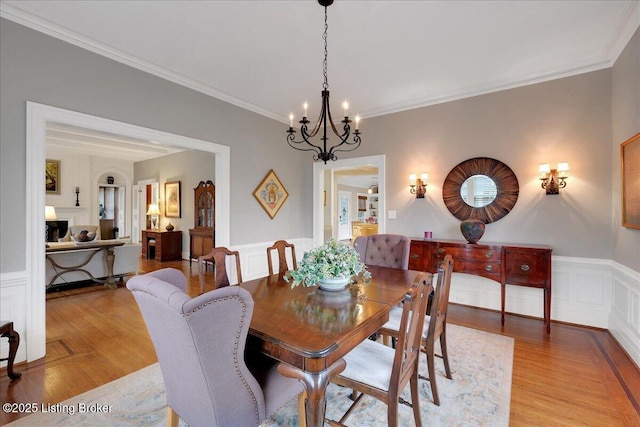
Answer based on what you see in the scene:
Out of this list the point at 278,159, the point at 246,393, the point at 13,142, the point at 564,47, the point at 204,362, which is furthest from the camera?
the point at 278,159

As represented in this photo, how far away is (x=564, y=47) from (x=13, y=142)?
5081mm

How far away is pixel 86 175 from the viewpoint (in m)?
7.56

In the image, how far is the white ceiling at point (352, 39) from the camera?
2.30m

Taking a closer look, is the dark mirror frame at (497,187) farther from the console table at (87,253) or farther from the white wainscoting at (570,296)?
the console table at (87,253)

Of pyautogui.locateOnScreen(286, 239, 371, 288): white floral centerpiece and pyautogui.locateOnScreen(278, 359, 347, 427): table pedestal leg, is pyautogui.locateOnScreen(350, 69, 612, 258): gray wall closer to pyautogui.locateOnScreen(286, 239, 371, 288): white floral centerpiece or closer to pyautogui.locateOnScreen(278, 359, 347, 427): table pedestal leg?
pyautogui.locateOnScreen(286, 239, 371, 288): white floral centerpiece

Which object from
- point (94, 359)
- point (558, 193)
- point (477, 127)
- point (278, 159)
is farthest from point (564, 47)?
point (94, 359)

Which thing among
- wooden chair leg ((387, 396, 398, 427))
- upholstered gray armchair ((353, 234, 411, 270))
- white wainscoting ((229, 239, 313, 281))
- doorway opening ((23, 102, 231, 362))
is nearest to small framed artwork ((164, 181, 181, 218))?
white wainscoting ((229, 239, 313, 281))

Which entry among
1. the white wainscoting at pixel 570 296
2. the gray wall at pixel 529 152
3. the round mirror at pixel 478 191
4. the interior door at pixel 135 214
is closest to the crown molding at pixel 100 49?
the white wainscoting at pixel 570 296

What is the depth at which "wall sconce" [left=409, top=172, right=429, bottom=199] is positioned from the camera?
4133 millimetres

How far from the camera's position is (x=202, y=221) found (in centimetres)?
676

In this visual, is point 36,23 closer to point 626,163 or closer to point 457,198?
point 457,198

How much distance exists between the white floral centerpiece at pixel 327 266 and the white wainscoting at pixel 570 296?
242 centimetres

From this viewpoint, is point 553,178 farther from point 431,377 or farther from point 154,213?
point 154,213

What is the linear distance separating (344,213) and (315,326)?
35.7ft
